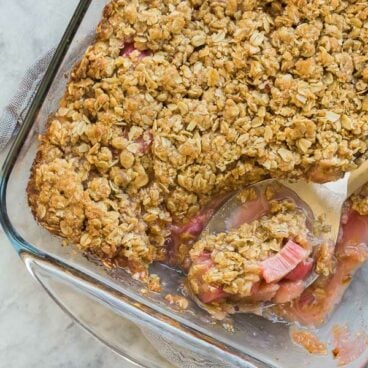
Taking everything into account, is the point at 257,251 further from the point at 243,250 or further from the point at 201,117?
the point at 201,117

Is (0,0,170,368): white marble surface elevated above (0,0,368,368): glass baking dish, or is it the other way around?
(0,0,368,368): glass baking dish

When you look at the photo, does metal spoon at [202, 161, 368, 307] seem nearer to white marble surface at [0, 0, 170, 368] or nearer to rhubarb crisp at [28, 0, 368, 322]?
rhubarb crisp at [28, 0, 368, 322]

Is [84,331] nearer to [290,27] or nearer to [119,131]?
[119,131]

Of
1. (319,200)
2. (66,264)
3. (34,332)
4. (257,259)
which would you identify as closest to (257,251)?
(257,259)

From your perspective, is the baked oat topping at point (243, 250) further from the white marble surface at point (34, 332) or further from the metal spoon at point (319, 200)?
the white marble surface at point (34, 332)

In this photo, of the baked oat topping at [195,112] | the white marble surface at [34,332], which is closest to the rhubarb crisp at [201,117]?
the baked oat topping at [195,112]

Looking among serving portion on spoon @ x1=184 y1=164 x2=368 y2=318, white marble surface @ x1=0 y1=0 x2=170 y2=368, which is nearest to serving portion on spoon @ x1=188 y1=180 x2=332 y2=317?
serving portion on spoon @ x1=184 y1=164 x2=368 y2=318
